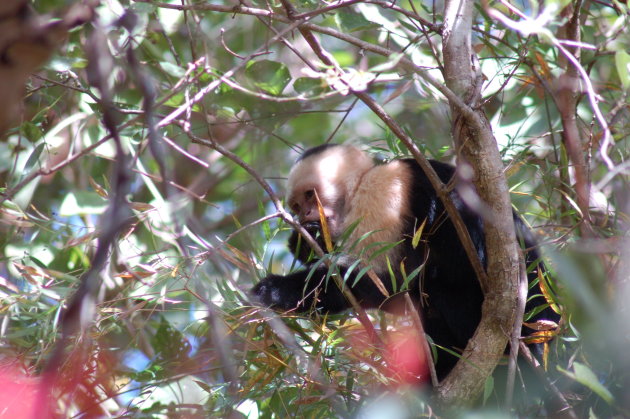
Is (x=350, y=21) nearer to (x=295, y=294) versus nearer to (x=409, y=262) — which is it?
(x=409, y=262)

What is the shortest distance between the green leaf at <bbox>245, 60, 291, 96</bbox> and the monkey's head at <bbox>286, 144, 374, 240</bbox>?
717 mm

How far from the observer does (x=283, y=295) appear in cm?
340

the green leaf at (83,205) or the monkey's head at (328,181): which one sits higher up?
the monkey's head at (328,181)

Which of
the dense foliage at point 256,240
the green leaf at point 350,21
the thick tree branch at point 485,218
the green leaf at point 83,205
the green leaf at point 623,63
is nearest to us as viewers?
the dense foliage at point 256,240

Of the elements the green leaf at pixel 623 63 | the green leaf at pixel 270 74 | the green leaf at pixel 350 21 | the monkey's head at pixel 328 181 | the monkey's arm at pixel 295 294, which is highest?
the green leaf at pixel 623 63

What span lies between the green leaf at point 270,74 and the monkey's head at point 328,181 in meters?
0.72

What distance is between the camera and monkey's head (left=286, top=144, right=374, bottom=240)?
3953mm

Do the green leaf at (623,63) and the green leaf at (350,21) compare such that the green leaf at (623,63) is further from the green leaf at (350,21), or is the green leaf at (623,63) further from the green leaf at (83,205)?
the green leaf at (83,205)

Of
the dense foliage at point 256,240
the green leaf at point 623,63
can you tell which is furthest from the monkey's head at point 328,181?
the green leaf at point 623,63

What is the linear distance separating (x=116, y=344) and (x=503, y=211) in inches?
86.1

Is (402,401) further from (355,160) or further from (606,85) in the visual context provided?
(606,85)

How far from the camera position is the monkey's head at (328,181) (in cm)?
395

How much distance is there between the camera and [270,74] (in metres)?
3.56

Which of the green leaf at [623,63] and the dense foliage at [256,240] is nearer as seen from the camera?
the dense foliage at [256,240]
